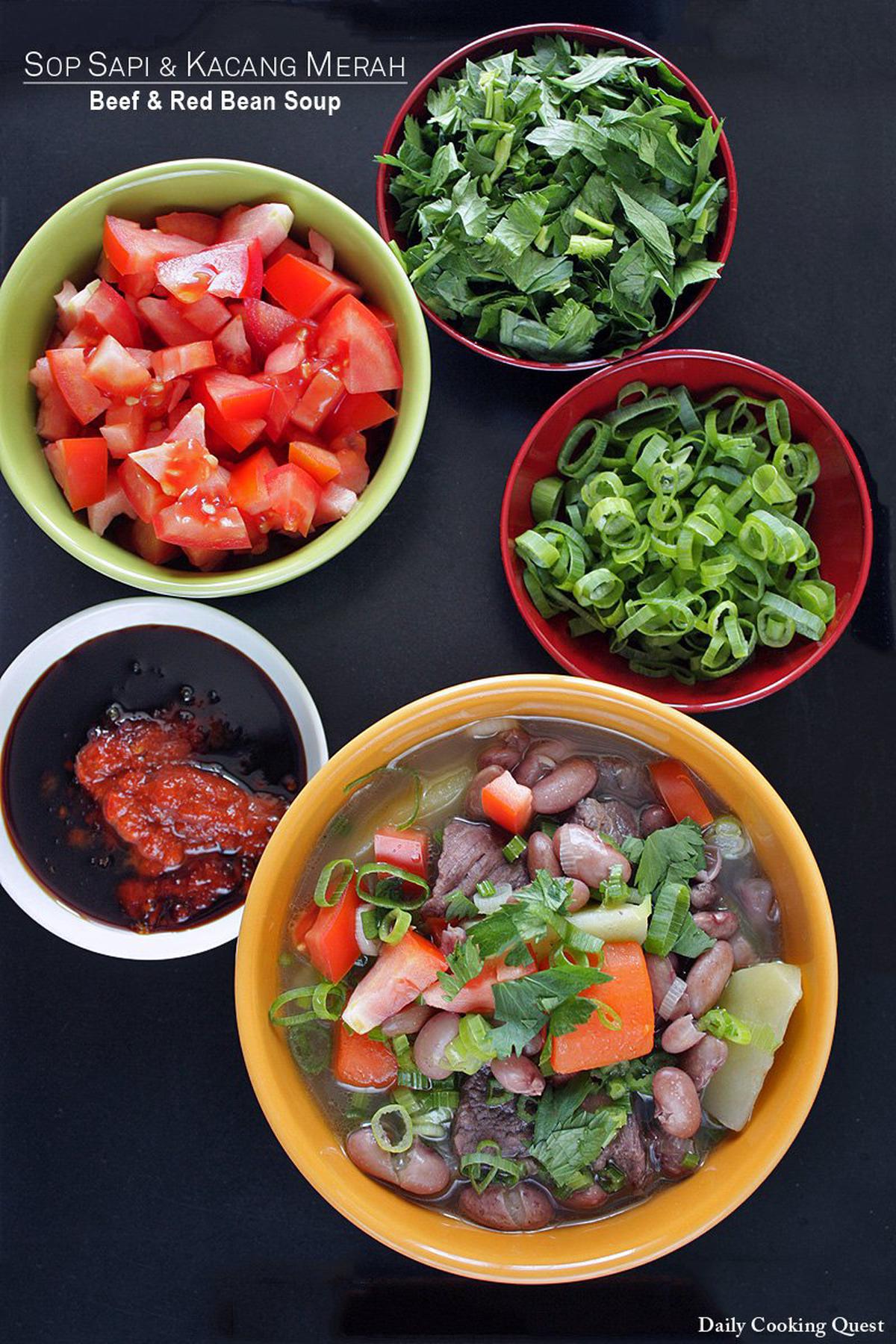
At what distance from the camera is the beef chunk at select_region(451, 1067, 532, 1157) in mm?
1670

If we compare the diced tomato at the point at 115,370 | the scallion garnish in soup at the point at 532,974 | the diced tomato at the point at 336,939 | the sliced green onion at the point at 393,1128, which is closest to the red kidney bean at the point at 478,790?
the scallion garnish in soup at the point at 532,974

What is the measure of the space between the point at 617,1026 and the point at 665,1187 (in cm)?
33

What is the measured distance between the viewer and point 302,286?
1.80 metres

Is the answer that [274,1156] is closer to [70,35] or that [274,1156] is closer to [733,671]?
[733,671]

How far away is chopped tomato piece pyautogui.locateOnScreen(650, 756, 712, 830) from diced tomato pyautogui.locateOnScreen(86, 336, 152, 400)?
96 centimetres

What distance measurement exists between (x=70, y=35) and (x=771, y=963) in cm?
197

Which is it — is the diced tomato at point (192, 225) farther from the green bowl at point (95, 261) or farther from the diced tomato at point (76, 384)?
the diced tomato at point (76, 384)

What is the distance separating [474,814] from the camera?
1764 mm

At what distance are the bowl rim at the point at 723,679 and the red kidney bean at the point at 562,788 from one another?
0.21m

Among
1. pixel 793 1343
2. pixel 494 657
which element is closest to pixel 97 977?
pixel 494 657

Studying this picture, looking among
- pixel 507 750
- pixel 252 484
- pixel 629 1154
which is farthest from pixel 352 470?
pixel 629 1154

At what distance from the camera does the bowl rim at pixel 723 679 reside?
1863mm

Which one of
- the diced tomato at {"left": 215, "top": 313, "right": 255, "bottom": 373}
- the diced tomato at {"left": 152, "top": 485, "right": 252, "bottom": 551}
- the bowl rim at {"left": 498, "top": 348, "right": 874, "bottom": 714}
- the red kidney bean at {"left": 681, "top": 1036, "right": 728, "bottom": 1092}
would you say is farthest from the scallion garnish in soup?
the diced tomato at {"left": 215, "top": 313, "right": 255, "bottom": 373}

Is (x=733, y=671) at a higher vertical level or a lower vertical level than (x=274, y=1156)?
higher
